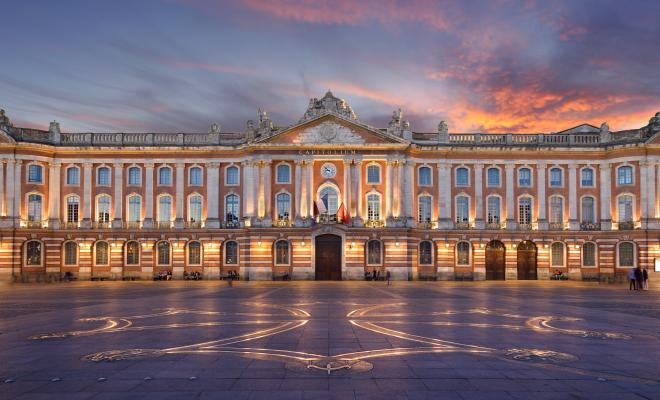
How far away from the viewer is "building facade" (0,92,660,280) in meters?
63.7

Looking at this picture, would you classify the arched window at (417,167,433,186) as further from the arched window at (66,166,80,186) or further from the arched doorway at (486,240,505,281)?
the arched window at (66,166,80,186)

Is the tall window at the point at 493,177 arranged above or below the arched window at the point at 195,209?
above

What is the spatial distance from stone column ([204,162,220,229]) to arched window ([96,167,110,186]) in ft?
36.3

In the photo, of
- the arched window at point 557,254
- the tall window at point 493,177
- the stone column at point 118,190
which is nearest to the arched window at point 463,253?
the tall window at point 493,177

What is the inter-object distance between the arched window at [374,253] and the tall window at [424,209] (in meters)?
5.77

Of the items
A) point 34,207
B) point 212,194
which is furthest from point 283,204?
point 34,207

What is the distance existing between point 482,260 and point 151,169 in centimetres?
3747

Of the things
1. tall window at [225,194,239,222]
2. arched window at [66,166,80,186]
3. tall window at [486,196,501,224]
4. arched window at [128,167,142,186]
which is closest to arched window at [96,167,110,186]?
arched window at [66,166,80,186]

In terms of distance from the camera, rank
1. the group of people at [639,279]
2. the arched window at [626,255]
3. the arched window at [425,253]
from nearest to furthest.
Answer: the group of people at [639,279] < the arched window at [626,255] < the arched window at [425,253]

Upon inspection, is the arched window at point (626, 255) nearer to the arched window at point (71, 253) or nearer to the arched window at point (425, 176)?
the arched window at point (425, 176)

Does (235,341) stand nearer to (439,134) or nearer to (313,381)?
(313,381)

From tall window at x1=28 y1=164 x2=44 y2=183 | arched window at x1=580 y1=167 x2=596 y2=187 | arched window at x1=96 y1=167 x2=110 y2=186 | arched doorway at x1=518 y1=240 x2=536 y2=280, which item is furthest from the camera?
arched window at x1=96 y1=167 x2=110 y2=186

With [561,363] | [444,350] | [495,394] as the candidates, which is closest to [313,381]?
[495,394]

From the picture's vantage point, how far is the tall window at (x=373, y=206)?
6469 cm
